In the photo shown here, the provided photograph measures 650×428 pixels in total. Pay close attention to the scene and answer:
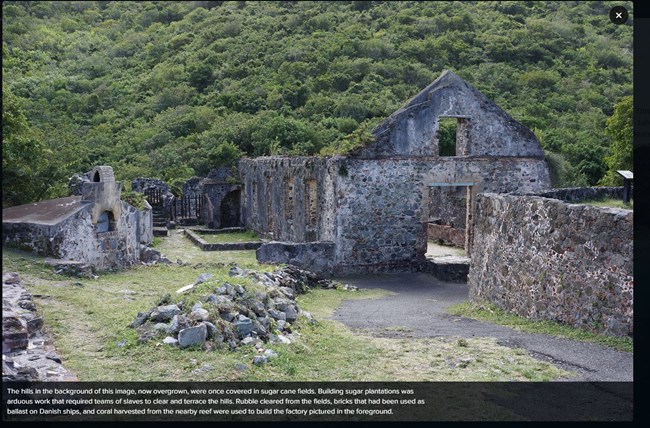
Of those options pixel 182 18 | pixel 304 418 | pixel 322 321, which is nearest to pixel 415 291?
pixel 322 321

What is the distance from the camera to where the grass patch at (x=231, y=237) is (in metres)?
24.3

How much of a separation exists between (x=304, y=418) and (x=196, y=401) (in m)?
0.92

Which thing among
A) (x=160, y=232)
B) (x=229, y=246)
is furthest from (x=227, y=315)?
(x=160, y=232)

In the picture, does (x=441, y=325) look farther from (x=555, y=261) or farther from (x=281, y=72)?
(x=281, y=72)

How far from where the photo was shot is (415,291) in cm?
1547

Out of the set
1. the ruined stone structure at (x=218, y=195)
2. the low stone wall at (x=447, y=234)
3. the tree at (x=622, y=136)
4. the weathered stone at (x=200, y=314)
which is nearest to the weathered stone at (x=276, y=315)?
the weathered stone at (x=200, y=314)

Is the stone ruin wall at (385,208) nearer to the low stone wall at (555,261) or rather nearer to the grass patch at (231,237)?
the low stone wall at (555,261)

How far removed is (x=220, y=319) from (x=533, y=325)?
17.0 feet

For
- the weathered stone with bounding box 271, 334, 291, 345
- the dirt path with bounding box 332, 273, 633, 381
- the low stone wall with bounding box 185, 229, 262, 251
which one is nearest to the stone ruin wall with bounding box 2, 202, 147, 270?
the low stone wall with bounding box 185, 229, 262, 251

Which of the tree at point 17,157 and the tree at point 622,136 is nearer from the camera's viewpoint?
the tree at point 17,157

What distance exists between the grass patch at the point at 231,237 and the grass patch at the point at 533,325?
12.5 m

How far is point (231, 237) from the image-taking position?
25375 millimetres
